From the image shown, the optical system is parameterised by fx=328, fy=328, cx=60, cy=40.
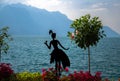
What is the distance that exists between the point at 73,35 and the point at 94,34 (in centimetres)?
253

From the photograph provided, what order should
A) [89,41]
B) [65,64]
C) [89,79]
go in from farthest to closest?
[89,41] → [89,79] → [65,64]

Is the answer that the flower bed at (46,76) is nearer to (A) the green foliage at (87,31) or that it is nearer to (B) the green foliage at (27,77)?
(B) the green foliage at (27,77)

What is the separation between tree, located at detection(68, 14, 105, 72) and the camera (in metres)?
38.8

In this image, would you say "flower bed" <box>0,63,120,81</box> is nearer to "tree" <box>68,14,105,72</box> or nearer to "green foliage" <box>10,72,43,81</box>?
"green foliage" <box>10,72,43,81</box>

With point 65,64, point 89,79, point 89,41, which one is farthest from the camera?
point 89,41

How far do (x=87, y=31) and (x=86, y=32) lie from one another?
0.34 metres

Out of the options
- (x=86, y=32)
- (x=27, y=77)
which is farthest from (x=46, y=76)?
(x=86, y=32)

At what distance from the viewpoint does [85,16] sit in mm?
40594

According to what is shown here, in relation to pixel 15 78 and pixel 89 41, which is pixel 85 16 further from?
pixel 15 78

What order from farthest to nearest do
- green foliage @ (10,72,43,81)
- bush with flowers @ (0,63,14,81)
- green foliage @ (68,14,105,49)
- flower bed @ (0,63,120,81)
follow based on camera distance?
1. green foliage @ (68,14,105,49)
2. green foliage @ (10,72,43,81)
3. bush with flowers @ (0,63,14,81)
4. flower bed @ (0,63,120,81)

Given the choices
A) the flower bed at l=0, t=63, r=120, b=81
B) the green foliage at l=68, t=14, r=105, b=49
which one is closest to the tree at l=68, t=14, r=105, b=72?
the green foliage at l=68, t=14, r=105, b=49

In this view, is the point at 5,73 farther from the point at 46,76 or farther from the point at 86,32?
the point at 86,32

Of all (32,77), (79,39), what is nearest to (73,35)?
(79,39)

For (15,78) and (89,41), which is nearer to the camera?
(15,78)
